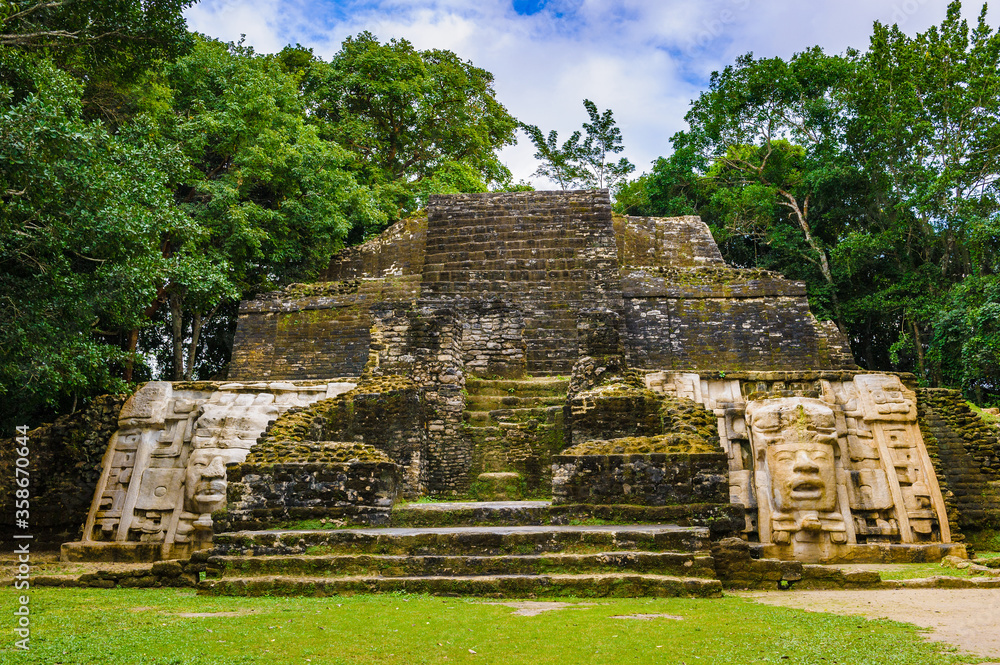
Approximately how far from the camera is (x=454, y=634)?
407 cm

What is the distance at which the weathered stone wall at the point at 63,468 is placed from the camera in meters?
9.57

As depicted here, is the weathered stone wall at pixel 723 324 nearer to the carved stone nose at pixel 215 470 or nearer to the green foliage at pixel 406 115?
the carved stone nose at pixel 215 470

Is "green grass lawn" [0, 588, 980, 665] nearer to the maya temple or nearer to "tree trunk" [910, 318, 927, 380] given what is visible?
the maya temple

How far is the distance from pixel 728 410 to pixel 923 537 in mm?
2319

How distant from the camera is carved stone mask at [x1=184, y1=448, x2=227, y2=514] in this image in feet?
25.9

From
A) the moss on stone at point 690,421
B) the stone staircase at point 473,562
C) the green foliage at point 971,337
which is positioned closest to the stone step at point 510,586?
the stone staircase at point 473,562

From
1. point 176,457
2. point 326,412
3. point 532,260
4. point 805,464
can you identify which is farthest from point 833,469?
point 176,457

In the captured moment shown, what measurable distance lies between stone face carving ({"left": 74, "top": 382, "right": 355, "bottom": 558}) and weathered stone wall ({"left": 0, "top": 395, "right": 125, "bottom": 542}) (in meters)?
0.95

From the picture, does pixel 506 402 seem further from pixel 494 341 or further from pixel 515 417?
pixel 494 341

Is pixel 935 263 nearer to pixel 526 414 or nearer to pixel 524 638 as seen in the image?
pixel 526 414

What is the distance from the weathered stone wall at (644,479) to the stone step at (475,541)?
1.17 ft

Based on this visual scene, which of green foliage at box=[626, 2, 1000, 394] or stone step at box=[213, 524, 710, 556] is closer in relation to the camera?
stone step at box=[213, 524, 710, 556]

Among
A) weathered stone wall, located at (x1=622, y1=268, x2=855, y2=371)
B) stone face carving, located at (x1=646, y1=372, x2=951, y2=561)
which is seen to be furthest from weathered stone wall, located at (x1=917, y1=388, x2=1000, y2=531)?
weathered stone wall, located at (x1=622, y1=268, x2=855, y2=371)

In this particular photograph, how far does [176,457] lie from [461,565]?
4728 millimetres
